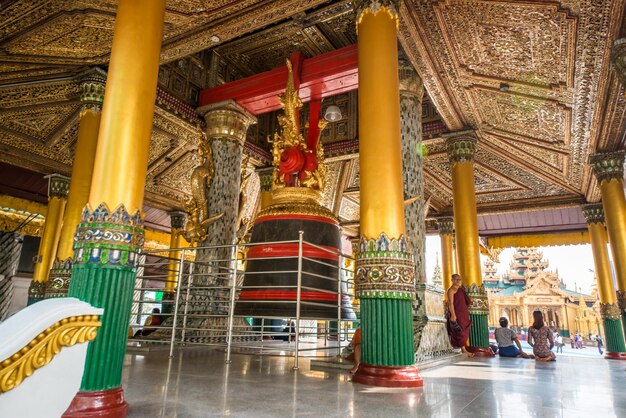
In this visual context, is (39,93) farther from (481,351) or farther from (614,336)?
(614,336)

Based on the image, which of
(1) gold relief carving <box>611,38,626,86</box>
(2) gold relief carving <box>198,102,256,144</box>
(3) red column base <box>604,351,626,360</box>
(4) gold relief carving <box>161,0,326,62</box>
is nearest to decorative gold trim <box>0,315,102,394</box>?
(4) gold relief carving <box>161,0,326,62</box>

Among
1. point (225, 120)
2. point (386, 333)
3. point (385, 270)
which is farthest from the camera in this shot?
point (225, 120)

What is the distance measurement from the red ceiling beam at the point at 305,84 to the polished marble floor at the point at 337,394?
179 inches

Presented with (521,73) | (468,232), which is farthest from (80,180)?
(521,73)

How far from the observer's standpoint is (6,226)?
12.3 metres

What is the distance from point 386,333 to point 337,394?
2.59 feet

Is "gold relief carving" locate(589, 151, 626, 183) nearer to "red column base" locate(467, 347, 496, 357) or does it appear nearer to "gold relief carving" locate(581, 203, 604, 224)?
"gold relief carving" locate(581, 203, 604, 224)

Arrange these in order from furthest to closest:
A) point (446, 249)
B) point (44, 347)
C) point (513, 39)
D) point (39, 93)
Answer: point (446, 249) < point (39, 93) < point (513, 39) < point (44, 347)

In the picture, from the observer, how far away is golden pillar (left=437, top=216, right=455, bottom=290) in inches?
531

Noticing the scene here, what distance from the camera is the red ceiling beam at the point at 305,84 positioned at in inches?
255

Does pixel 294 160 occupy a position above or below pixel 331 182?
below

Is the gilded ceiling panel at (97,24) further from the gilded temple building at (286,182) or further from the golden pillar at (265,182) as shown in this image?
the golden pillar at (265,182)

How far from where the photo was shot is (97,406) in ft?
7.03

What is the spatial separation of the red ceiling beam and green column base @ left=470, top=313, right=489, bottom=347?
486cm
